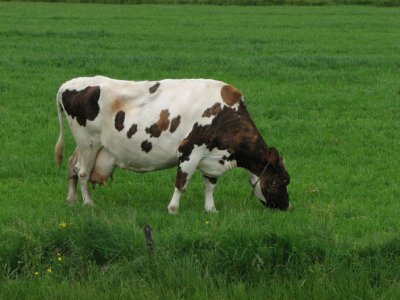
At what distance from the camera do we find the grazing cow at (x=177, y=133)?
34.6 ft

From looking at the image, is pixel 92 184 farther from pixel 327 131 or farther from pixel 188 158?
pixel 327 131

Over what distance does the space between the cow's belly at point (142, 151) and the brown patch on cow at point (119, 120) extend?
10cm

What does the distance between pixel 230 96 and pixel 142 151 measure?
1326 millimetres

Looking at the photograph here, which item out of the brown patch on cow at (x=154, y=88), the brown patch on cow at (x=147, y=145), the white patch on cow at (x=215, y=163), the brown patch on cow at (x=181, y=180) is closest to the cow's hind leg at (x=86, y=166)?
the brown patch on cow at (x=147, y=145)

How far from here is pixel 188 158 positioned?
34.4 ft

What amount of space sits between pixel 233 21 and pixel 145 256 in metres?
35.5

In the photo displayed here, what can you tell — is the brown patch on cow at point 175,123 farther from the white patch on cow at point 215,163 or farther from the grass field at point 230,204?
the grass field at point 230,204

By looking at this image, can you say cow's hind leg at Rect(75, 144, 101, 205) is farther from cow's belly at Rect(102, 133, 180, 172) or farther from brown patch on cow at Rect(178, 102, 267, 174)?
brown patch on cow at Rect(178, 102, 267, 174)

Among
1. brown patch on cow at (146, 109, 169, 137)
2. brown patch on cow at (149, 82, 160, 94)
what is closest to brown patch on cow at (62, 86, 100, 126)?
brown patch on cow at (149, 82, 160, 94)

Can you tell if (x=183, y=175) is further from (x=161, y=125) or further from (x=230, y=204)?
(x=230, y=204)

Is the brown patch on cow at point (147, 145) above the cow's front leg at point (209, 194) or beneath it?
above

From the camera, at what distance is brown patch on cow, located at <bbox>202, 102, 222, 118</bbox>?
10.5 m

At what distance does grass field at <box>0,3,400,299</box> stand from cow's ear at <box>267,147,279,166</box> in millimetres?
644

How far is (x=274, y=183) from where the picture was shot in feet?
34.9
